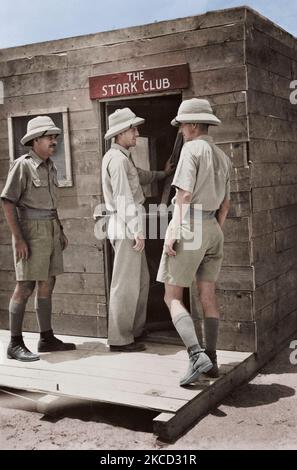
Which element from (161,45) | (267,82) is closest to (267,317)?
(267,82)

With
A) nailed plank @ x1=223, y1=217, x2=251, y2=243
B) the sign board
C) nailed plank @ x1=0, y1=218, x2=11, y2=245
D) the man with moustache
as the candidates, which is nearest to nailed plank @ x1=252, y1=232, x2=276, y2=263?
nailed plank @ x1=223, y1=217, x2=251, y2=243

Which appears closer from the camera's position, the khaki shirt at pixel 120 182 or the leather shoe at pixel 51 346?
the khaki shirt at pixel 120 182

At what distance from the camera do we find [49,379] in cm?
519

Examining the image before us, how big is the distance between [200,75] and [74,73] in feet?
4.66

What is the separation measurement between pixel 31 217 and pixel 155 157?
176cm

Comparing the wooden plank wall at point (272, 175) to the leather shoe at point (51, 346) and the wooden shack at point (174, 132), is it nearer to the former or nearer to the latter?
the wooden shack at point (174, 132)

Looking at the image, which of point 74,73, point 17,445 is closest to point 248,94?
point 74,73

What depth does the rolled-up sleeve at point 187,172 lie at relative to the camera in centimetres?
474

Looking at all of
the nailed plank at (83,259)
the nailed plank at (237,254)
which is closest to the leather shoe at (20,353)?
the nailed plank at (83,259)

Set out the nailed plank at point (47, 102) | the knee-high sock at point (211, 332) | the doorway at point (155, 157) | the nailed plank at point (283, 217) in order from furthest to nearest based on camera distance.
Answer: the doorway at point (155, 157), the nailed plank at point (47, 102), the nailed plank at point (283, 217), the knee-high sock at point (211, 332)

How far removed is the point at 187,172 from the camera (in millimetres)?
4754

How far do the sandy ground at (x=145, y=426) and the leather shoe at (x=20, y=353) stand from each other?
40cm

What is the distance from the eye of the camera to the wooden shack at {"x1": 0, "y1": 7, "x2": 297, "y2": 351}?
18.6 ft
